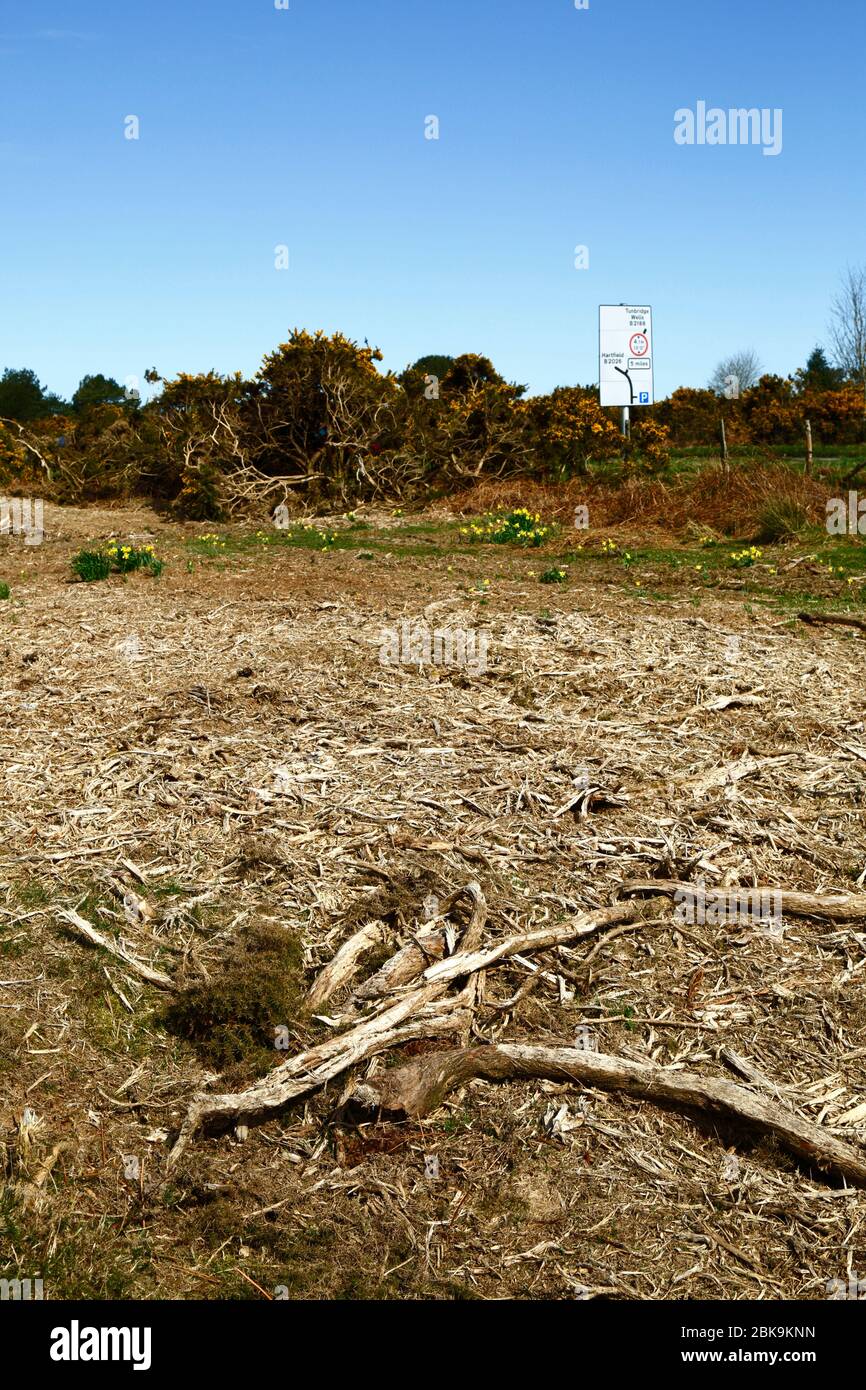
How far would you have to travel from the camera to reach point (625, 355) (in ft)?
81.5

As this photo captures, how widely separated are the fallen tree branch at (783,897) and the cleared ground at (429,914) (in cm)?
9

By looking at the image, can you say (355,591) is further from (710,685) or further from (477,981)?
(477,981)

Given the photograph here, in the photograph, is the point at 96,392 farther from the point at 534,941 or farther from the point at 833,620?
the point at 534,941

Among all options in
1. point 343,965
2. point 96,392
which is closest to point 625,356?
point 96,392

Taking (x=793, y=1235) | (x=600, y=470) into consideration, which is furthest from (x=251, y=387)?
(x=793, y=1235)

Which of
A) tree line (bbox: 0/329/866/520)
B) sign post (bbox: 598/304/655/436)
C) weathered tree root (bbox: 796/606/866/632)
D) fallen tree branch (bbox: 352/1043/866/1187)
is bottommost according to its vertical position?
fallen tree branch (bbox: 352/1043/866/1187)

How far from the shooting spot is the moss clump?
4.03m

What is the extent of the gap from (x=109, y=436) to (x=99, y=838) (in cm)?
1607

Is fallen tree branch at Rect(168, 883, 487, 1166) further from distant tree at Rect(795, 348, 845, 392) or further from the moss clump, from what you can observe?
distant tree at Rect(795, 348, 845, 392)

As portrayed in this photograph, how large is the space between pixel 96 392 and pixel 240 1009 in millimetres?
31321

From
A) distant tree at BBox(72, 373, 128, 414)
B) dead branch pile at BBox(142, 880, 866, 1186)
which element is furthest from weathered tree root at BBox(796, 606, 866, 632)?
distant tree at BBox(72, 373, 128, 414)

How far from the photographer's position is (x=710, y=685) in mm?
7398

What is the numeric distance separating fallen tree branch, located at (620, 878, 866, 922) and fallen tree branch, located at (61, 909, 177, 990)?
2.03 meters

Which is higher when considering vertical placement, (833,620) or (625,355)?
(625,355)
